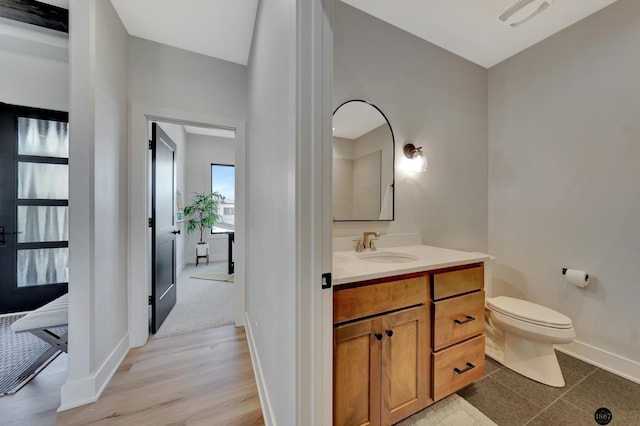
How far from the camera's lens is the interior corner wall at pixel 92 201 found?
4.55 ft

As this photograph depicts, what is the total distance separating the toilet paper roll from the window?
515 cm

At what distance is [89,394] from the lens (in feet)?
4.63

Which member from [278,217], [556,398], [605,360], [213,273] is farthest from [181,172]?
[605,360]

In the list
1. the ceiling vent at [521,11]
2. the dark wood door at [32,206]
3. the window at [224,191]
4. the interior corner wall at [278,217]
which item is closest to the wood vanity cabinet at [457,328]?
the interior corner wall at [278,217]

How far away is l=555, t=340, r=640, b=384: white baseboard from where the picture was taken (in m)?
1.62

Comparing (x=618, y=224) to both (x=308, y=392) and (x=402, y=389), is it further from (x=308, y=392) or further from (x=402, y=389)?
(x=308, y=392)

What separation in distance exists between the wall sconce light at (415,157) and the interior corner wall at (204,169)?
14.3ft

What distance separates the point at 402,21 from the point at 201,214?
4630 millimetres

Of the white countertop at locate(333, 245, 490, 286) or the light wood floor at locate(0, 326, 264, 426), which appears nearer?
the white countertop at locate(333, 245, 490, 286)

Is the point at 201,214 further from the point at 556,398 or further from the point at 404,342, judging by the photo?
the point at 556,398

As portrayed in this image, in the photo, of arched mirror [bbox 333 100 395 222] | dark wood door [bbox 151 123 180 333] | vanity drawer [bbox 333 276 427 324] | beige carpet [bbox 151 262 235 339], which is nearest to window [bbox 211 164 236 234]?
beige carpet [bbox 151 262 235 339]

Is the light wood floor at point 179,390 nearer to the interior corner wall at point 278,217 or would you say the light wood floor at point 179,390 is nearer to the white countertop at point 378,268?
the interior corner wall at point 278,217

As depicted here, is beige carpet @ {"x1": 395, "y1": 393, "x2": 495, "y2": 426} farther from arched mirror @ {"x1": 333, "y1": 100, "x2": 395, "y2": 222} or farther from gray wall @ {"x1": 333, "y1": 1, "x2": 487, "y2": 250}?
arched mirror @ {"x1": 333, "y1": 100, "x2": 395, "y2": 222}

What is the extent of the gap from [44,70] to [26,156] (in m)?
0.94
